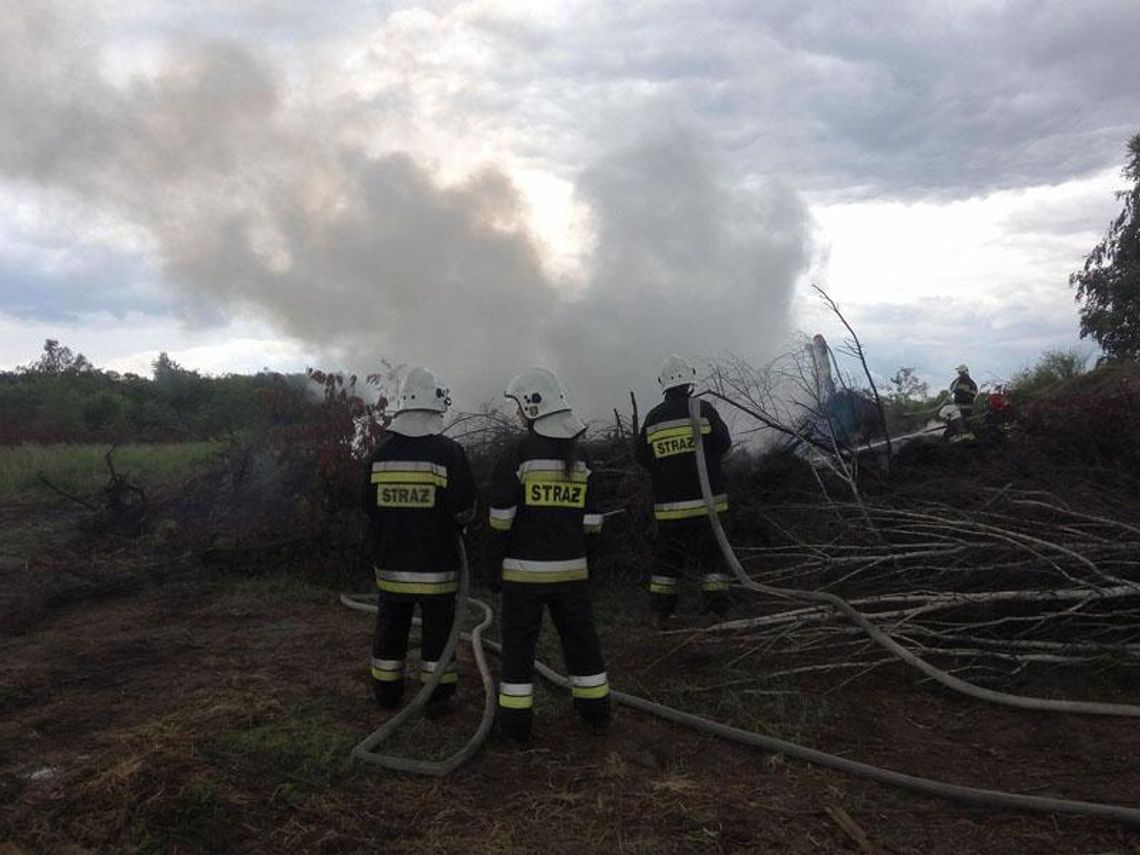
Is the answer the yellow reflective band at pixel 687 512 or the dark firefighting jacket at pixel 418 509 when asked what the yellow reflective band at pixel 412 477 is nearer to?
the dark firefighting jacket at pixel 418 509

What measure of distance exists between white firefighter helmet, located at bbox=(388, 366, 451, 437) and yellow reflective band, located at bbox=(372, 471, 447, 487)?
0.23 metres

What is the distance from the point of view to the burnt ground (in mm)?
3242

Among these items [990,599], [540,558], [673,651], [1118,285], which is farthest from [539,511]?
[1118,285]

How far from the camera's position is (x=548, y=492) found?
14.0 feet

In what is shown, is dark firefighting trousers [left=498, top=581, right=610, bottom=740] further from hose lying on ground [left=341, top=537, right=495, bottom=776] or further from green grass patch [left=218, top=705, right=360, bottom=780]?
green grass patch [left=218, top=705, right=360, bottom=780]

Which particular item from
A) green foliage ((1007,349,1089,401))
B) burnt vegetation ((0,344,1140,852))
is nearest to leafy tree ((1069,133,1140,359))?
green foliage ((1007,349,1089,401))

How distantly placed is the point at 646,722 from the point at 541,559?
3.55ft

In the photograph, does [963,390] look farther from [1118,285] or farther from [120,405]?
[120,405]

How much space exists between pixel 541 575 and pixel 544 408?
2.76ft

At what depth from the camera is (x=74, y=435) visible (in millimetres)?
25234

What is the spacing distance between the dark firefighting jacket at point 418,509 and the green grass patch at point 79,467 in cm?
824

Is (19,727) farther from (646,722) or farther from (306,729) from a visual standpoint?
(646,722)

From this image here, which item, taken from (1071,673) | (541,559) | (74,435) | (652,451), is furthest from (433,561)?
(74,435)

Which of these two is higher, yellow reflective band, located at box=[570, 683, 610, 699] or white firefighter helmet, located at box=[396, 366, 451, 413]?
white firefighter helmet, located at box=[396, 366, 451, 413]
